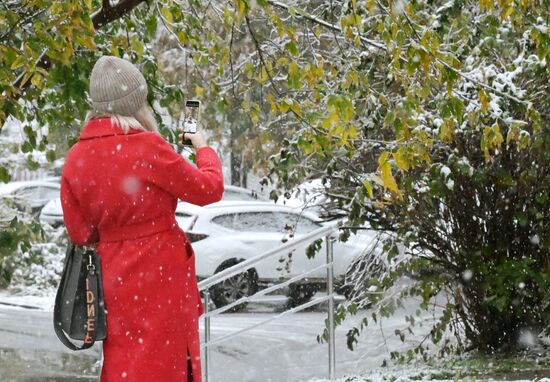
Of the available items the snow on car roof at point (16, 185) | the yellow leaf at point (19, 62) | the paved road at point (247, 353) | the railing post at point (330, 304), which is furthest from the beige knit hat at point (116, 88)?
the snow on car roof at point (16, 185)

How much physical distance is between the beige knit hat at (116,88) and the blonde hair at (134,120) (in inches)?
0.7

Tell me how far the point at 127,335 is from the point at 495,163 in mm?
4479

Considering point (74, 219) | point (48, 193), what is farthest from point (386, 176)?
point (48, 193)

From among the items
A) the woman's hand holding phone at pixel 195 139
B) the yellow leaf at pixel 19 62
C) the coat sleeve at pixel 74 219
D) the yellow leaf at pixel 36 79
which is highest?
the yellow leaf at pixel 19 62

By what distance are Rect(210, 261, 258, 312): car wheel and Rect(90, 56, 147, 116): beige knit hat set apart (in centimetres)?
889

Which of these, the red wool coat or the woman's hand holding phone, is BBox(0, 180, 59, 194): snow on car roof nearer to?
the woman's hand holding phone

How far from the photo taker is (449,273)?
8.50m

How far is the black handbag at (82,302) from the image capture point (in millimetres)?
4051

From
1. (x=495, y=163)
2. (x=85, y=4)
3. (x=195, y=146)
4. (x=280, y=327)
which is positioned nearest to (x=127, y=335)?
(x=195, y=146)

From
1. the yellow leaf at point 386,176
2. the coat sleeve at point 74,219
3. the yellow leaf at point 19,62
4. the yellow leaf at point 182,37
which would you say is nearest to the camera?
the coat sleeve at point 74,219

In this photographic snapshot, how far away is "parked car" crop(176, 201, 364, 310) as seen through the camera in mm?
14211

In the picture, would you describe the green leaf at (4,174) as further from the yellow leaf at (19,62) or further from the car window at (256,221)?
the car window at (256,221)

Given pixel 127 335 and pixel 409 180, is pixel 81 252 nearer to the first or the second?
pixel 127 335

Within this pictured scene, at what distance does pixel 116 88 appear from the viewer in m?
4.09
